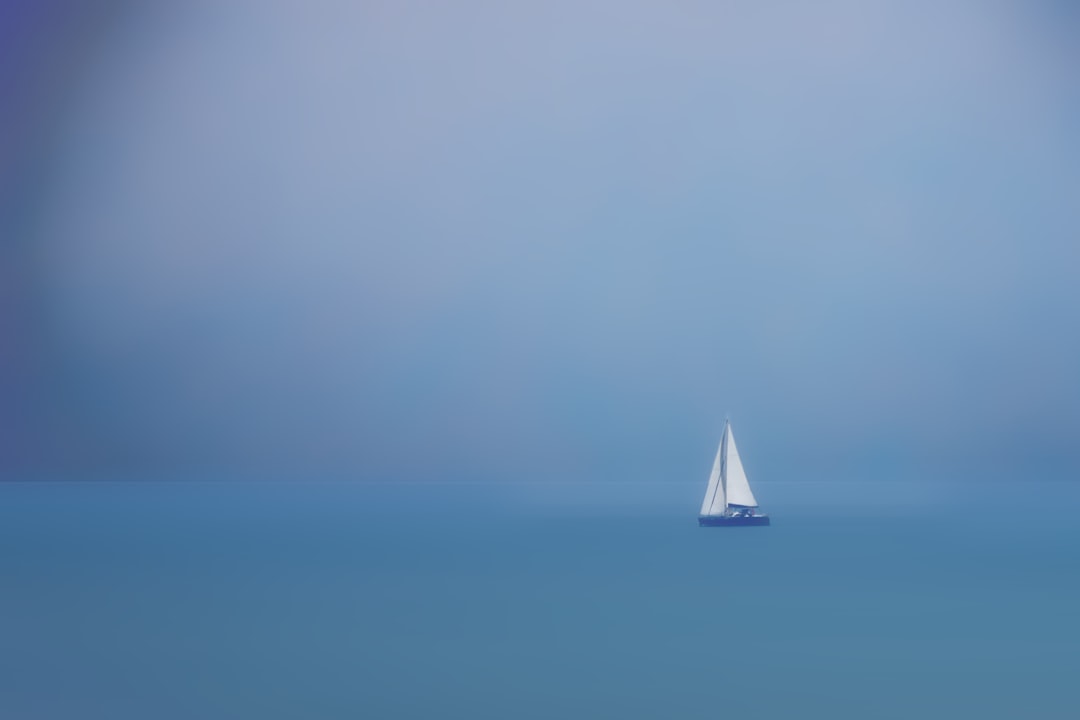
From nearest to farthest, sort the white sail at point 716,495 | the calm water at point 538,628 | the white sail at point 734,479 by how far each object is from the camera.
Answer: the calm water at point 538,628, the white sail at point 734,479, the white sail at point 716,495

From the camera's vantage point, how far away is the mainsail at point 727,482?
77.0 meters

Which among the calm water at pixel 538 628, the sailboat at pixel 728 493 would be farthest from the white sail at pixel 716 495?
the calm water at pixel 538 628

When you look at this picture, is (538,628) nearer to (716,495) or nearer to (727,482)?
(727,482)

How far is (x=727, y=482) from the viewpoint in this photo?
78.8m

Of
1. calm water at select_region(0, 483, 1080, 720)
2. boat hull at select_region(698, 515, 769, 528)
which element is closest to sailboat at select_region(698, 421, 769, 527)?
boat hull at select_region(698, 515, 769, 528)

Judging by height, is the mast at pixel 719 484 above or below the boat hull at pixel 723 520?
above

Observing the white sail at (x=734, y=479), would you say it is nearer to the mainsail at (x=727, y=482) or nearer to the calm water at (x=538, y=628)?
the mainsail at (x=727, y=482)

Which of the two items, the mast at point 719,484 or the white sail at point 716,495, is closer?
the mast at point 719,484

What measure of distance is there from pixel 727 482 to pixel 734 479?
0.50m

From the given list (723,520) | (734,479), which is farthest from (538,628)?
(723,520)

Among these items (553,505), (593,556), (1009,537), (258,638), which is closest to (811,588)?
(593,556)

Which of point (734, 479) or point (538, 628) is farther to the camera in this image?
point (734, 479)

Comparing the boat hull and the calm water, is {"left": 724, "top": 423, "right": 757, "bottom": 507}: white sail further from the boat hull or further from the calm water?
the calm water

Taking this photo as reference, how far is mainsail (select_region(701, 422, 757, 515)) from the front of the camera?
77000mm
